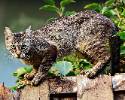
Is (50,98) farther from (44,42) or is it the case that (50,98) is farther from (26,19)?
(26,19)

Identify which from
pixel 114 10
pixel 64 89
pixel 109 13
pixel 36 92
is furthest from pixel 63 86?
pixel 114 10

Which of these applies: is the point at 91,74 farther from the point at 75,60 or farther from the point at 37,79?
the point at 75,60

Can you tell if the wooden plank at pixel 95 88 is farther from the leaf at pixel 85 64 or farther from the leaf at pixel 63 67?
the leaf at pixel 85 64

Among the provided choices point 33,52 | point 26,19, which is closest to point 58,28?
point 33,52

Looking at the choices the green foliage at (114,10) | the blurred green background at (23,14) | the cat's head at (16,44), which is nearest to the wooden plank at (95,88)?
the cat's head at (16,44)

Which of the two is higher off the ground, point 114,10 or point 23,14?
point 23,14
